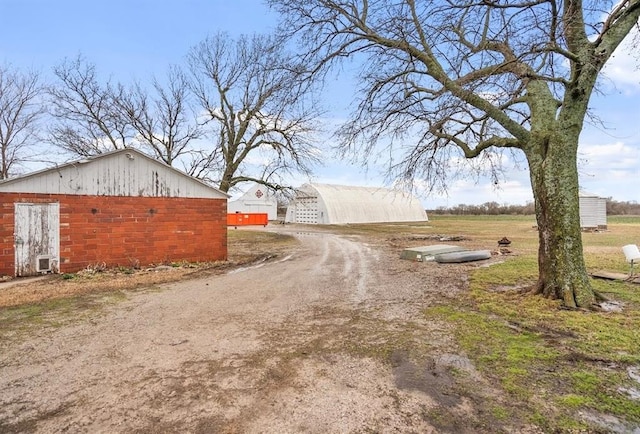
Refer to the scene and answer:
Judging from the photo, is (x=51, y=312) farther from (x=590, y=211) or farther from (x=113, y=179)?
(x=590, y=211)

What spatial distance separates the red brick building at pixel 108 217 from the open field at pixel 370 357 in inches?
78.4

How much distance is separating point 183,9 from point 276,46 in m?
4.51

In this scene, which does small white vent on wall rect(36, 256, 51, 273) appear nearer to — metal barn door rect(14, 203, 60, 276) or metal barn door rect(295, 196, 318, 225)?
metal barn door rect(14, 203, 60, 276)

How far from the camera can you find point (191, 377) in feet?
11.6

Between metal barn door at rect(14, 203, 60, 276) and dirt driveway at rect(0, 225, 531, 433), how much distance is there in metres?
4.58

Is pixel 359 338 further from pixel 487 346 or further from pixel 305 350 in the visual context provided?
pixel 487 346

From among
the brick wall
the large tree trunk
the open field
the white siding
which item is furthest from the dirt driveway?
the white siding

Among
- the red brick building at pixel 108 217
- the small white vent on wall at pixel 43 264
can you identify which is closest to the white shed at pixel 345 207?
the red brick building at pixel 108 217

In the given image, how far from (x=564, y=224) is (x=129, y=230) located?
10.8m

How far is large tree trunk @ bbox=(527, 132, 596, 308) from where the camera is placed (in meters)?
6.09

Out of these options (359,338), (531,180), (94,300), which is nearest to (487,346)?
(359,338)

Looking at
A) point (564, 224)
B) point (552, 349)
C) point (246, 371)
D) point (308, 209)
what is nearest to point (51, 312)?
point (246, 371)

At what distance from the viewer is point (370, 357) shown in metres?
4.04

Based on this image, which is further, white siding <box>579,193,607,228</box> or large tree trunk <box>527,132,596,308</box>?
white siding <box>579,193,607,228</box>
